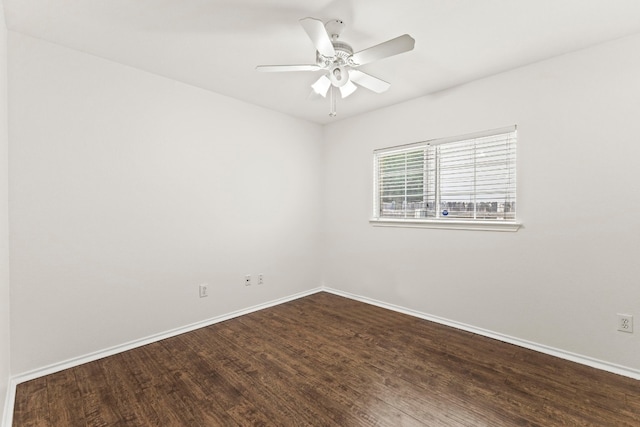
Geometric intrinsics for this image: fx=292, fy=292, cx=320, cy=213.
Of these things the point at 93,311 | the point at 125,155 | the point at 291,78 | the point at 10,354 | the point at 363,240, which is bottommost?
the point at 10,354

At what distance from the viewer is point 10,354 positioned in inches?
80.0

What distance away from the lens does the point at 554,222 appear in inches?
96.5

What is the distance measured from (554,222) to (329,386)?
2.25 meters

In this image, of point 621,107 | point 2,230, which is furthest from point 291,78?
point 621,107

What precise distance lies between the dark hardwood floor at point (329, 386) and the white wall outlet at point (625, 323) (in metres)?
0.34

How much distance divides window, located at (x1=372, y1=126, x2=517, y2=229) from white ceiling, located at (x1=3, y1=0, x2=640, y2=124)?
2.36 ft

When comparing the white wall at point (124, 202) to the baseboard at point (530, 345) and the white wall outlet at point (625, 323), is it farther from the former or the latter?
the white wall outlet at point (625, 323)

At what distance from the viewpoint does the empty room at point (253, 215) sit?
1.87m

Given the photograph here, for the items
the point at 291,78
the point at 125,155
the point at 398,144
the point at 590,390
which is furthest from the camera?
the point at 398,144

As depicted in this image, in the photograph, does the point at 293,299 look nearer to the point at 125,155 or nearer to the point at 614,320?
the point at 125,155

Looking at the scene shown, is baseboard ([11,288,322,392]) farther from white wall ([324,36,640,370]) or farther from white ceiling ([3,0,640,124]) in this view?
white ceiling ([3,0,640,124])

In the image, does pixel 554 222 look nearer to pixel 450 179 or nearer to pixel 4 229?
pixel 450 179

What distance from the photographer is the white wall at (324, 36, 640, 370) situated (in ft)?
7.14

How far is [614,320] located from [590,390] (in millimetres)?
614
